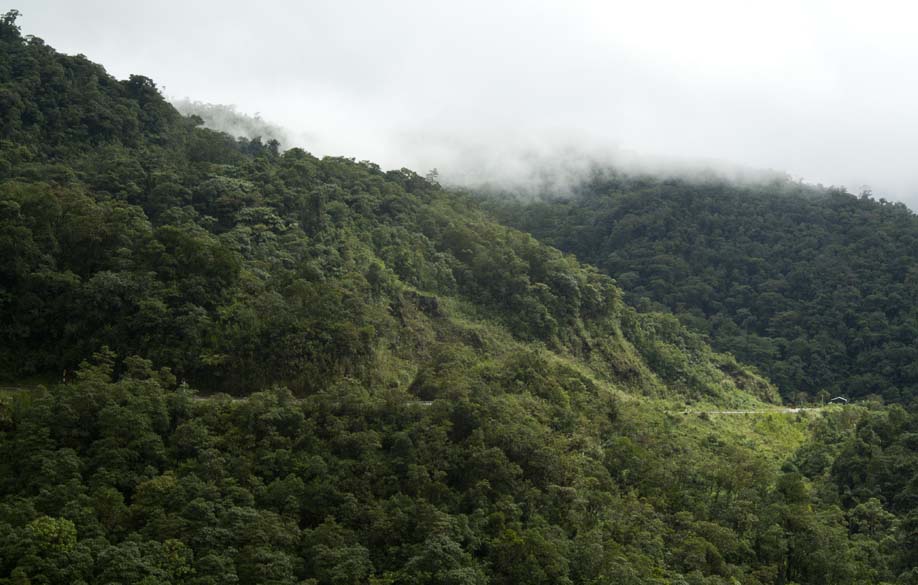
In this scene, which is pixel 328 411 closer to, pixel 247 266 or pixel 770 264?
pixel 247 266

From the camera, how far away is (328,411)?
26.5m

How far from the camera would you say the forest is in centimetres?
2231

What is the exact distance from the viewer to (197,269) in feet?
98.6

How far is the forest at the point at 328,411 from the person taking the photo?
22.3 meters

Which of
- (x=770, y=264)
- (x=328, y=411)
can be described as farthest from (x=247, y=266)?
(x=770, y=264)

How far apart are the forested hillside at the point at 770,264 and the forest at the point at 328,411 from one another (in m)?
11.6

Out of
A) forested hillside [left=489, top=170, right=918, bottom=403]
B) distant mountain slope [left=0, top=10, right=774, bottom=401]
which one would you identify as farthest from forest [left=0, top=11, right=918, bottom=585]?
forested hillside [left=489, top=170, right=918, bottom=403]

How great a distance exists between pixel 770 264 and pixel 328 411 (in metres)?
45.1

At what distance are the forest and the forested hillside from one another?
11.6m

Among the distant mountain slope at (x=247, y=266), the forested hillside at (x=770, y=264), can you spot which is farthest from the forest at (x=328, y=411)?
the forested hillside at (x=770, y=264)

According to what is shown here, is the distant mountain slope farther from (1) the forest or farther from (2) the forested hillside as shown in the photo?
(2) the forested hillside

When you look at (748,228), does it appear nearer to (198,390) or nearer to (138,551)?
(198,390)

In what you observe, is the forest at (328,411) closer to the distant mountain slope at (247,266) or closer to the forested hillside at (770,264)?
the distant mountain slope at (247,266)

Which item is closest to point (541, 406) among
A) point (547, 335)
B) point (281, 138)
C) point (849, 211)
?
point (547, 335)
